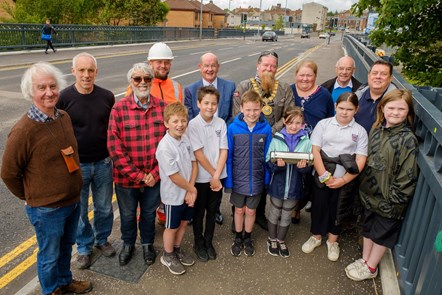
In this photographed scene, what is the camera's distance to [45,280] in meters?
2.75

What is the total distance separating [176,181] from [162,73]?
134 centimetres

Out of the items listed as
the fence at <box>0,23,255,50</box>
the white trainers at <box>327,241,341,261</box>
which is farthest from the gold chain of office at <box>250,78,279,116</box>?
the fence at <box>0,23,255,50</box>

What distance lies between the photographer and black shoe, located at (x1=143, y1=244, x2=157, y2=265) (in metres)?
3.44

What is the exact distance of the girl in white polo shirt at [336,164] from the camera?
10.9ft

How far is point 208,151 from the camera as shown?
3457 millimetres

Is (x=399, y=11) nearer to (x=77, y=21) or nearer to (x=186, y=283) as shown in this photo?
(x=186, y=283)

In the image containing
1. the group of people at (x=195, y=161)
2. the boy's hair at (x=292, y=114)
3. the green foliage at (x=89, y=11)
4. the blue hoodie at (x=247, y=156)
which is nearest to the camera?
the group of people at (x=195, y=161)

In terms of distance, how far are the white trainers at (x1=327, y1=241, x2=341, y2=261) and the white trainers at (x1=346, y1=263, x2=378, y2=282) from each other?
0.28 meters

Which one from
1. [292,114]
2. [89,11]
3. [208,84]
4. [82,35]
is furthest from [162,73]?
[89,11]

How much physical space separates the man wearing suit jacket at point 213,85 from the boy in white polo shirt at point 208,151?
365 mm

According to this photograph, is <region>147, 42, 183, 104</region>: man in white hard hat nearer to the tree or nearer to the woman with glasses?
the woman with glasses

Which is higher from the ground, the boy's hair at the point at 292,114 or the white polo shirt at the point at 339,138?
the boy's hair at the point at 292,114

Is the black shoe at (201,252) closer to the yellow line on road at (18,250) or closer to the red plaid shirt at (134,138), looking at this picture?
the red plaid shirt at (134,138)

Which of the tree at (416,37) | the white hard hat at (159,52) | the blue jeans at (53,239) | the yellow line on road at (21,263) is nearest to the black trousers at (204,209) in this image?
the blue jeans at (53,239)
